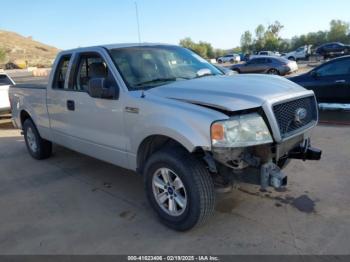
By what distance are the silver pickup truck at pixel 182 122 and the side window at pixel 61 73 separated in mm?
241

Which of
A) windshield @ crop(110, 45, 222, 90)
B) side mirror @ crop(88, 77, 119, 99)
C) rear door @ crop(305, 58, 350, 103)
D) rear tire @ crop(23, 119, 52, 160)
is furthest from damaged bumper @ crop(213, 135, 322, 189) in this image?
rear door @ crop(305, 58, 350, 103)

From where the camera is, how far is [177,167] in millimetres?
3422

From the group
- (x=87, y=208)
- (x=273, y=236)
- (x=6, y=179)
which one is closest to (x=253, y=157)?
(x=273, y=236)

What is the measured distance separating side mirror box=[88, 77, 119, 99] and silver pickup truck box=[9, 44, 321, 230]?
1 cm

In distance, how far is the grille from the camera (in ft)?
11.2

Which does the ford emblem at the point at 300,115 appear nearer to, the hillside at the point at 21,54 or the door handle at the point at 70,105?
the door handle at the point at 70,105

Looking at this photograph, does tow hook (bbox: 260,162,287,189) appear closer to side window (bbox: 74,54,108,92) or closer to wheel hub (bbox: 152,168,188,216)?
wheel hub (bbox: 152,168,188,216)

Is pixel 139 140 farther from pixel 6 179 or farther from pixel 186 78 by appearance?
pixel 6 179

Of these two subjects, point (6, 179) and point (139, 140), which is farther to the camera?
point (6, 179)

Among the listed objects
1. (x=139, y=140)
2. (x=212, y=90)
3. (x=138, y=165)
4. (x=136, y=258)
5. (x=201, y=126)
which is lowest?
(x=136, y=258)

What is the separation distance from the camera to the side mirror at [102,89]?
400 centimetres

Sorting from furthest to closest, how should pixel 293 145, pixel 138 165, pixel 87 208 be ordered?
pixel 87 208 → pixel 138 165 → pixel 293 145

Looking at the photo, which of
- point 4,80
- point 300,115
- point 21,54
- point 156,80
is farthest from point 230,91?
point 21,54

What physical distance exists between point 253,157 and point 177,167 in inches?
28.6
